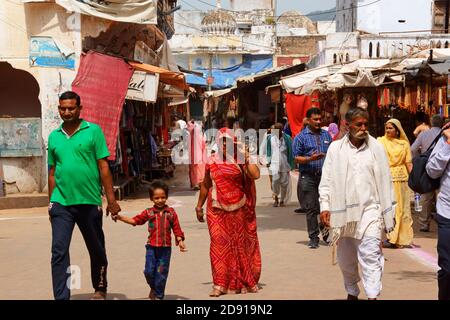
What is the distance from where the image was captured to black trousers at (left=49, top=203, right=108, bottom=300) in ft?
20.5

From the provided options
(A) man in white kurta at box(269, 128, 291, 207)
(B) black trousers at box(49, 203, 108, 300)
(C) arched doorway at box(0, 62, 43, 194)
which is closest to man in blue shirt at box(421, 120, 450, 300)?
(B) black trousers at box(49, 203, 108, 300)

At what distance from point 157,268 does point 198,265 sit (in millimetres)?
2052

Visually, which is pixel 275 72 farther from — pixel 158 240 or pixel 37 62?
pixel 158 240

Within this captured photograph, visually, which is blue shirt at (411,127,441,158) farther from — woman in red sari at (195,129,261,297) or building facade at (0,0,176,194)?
building facade at (0,0,176,194)

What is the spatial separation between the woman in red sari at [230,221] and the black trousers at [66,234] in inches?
46.3

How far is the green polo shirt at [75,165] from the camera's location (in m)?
6.32

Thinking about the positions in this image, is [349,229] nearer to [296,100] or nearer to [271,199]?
[271,199]

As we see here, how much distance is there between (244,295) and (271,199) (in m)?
9.89

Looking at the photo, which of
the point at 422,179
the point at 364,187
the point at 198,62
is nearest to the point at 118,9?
the point at 364,187

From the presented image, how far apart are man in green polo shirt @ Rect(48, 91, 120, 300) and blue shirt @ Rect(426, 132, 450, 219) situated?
2.63 metres

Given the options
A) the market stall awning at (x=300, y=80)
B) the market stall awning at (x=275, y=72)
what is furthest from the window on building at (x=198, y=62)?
the market stall awning at (x=300, y=80)

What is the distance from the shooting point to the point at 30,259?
933 centimetres

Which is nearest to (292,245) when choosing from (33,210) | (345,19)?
(33,210)

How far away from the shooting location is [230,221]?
7.29 metres
